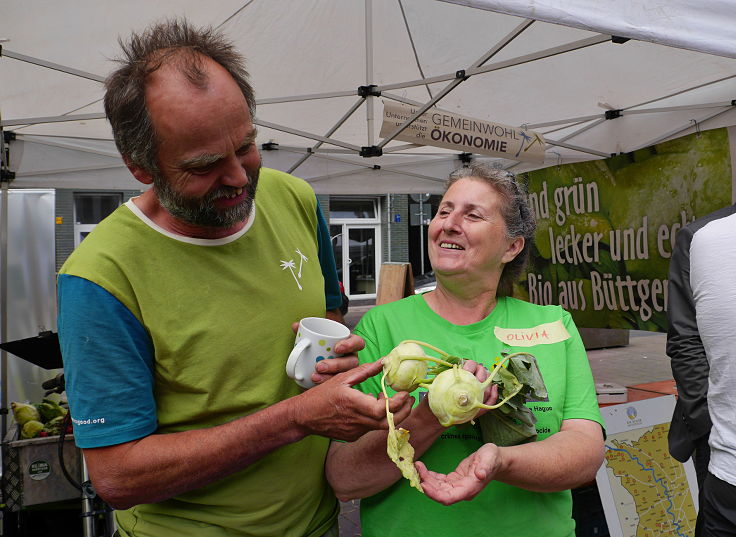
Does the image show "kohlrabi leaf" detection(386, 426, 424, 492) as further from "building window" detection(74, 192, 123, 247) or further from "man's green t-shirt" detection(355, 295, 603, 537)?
"building window" detection(74, 192, 123, 247)

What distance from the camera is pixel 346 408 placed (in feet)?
3.92

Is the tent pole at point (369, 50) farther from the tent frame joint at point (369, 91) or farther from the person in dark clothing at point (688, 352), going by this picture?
the person in dark clothing at point (688, 352)

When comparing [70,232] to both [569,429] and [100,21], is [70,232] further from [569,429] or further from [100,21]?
[569,429]

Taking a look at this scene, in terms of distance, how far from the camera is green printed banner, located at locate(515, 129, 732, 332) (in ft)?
13.6

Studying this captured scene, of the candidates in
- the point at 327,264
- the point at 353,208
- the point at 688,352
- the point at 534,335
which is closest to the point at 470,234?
the point at 534,335

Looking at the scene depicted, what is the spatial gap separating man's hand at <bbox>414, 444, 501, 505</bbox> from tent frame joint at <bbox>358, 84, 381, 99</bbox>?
12.6 ft

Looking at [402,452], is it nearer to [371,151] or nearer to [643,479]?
[643,479]

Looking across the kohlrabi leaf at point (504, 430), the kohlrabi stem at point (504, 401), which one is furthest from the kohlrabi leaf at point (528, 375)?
the kohlrabi leaf at point (504, 430)

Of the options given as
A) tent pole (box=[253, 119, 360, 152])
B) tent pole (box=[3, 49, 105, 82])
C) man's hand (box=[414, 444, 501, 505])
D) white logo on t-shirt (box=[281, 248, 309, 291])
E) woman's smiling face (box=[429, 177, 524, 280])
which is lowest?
man's hand (box=[414, 444, 501, 505])

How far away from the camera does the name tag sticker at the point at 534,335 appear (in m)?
1.62

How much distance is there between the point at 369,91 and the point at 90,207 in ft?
45.6

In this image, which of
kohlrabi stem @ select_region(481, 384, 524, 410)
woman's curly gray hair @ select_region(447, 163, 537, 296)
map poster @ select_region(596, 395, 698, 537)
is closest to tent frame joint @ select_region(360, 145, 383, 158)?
map poster @ select_region(596, 395, 698, 537)

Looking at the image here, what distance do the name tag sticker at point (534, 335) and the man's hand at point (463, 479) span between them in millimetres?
413

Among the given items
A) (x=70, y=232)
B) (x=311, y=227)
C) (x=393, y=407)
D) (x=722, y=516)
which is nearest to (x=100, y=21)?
(x=311, y=227)
